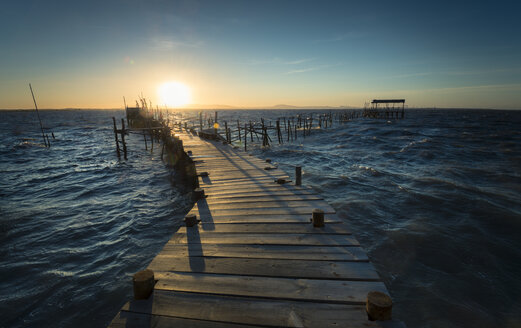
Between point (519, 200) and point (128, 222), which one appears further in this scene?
point (519, 200)

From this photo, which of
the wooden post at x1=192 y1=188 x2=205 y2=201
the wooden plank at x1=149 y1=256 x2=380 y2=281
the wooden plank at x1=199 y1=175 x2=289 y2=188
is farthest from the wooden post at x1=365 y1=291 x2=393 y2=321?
the wooden plank at x1=199 y1=175 x2=289 y2=188

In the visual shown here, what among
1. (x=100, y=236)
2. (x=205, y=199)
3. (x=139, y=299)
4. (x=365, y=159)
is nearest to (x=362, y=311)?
(x=139, y=299)

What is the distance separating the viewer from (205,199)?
655 cm

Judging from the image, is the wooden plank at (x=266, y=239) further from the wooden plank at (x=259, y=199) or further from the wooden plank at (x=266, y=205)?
the wooden plank at (x=259, y=199)

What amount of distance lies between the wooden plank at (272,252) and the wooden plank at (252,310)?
920mm

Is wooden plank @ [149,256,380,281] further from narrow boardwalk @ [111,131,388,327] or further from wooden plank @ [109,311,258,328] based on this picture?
wooden plank @ [109,311,258,328]

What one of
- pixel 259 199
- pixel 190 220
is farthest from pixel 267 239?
pixel 259 199

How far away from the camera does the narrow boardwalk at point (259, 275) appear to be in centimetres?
259

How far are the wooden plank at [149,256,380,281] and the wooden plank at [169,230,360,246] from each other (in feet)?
1.74

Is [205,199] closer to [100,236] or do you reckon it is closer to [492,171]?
[100,236]

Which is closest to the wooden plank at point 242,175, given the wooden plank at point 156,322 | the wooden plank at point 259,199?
the wooden plank at point 259,199

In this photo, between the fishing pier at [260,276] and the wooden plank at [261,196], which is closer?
the fishing pier at [260,276]

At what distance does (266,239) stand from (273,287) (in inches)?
50.4

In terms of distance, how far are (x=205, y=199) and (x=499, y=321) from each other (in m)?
7.27
